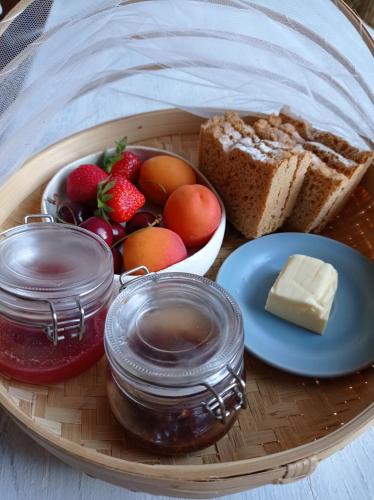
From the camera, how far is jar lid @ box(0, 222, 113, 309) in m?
0.62

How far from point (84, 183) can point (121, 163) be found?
10 cm

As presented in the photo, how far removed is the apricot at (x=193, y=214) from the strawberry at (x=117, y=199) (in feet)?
0.19

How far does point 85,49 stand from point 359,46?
1.34ft

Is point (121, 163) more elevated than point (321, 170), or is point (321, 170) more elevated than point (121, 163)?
point (321, 170)

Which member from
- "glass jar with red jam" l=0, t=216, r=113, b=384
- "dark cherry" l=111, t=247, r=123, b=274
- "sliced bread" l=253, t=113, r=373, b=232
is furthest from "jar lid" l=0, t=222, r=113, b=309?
"sliced bread" l=253, t=113, r=373, b=232

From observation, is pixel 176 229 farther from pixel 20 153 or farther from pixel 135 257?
pixel 20 153

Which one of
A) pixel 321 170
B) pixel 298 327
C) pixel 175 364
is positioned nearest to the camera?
pixel 175 364

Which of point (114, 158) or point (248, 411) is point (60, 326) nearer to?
point (248, 411)

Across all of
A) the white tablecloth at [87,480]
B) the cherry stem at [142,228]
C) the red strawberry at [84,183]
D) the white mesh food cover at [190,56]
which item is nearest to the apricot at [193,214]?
the cherry stem at [142,228]

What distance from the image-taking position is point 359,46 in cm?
81

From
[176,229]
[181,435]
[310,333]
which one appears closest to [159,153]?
[176,229]

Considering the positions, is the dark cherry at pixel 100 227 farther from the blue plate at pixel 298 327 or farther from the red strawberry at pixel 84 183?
the blue plate at pixel 298 327

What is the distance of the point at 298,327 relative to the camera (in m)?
0.76

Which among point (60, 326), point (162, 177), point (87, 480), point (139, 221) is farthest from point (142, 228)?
point (87, 480)
